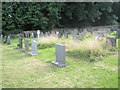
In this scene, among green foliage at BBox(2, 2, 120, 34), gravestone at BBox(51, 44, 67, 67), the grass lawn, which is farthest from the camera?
green foliage at BBox(2, 2, 120, 34)

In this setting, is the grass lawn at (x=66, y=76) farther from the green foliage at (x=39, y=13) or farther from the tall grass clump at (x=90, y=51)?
the green foliage at (x=39, y=13)

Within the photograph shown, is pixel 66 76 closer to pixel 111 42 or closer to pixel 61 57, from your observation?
pixel 61 57

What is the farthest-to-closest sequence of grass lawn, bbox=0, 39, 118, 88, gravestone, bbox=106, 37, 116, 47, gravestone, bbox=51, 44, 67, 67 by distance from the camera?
gravestone, bbox=106, 37, 116, 47, gravestone, bbox=51, 44, 67, 67, grass lawn, bbox=0, 39, 118, 88

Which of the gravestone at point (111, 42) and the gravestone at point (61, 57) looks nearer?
the gravestone at point (61, 57)

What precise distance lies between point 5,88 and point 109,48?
6145 millimetres

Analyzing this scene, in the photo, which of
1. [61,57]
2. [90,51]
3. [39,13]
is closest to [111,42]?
[90,51]

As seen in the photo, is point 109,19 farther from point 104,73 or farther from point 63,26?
point 104,73

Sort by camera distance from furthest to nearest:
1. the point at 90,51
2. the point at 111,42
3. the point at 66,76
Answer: the point at 111,42
the point at 90,51
the point at 66,76

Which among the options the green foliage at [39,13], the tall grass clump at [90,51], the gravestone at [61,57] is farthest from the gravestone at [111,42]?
the green foliage at [39,13]

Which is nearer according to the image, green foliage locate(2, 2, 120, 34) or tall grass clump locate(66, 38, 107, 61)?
tall grass clump locate(66, 38, 107, 61)

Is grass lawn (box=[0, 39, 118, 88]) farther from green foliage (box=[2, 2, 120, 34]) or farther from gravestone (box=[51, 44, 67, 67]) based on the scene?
green foliage (box=[2, 2, 120, 34])

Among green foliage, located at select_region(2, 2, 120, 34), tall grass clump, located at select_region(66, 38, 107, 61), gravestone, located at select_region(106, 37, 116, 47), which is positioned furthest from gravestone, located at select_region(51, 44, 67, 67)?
green foliage, located at select_region(2, 2, 120, 34)

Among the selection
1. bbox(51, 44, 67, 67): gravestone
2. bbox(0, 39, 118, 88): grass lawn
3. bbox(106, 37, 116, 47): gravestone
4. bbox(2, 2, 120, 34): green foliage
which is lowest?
bbox(0, 39, 118, 88): grass lawn

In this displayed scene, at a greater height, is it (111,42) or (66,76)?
(111,42)
